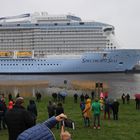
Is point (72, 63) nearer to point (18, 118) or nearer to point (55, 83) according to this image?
point (55, 83)

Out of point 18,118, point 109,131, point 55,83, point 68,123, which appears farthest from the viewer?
point 55,83

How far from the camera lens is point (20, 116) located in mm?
6363

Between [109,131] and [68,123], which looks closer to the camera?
[68,123]

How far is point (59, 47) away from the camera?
85250 millimetres

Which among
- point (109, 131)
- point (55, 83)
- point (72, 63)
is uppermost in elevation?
point (72, 63)

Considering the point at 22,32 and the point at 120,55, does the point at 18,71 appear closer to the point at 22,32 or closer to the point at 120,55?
the point at 22,32

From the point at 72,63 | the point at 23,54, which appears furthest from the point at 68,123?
the point at 23,54

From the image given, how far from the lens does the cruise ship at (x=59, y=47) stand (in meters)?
80.8

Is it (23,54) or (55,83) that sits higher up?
(23,54)

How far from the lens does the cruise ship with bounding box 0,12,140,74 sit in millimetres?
80750

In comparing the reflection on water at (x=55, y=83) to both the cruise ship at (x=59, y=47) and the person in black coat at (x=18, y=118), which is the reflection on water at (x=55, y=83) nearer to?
the cruise ship at (x=59, y=47)

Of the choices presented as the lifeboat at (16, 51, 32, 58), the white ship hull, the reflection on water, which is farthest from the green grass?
the lifeboat at (16, 51, 32, 58)

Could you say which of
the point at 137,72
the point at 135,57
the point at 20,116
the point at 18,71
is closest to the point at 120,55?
the point at 135,57

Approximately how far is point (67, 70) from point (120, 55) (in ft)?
35.5
